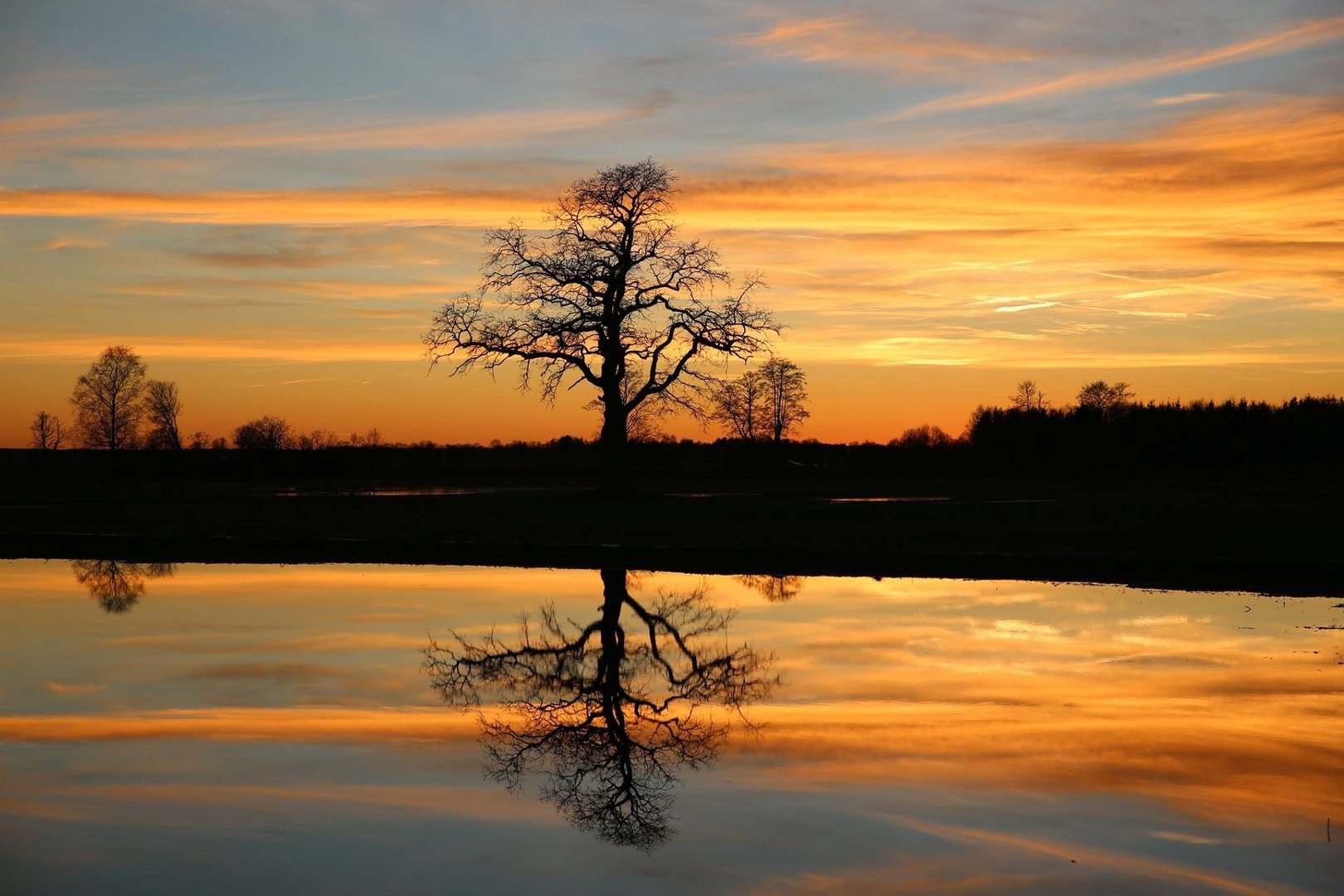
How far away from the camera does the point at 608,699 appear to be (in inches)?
488

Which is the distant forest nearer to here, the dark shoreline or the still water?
the dark shoreline

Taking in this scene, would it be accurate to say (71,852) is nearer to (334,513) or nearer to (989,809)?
(989,809)

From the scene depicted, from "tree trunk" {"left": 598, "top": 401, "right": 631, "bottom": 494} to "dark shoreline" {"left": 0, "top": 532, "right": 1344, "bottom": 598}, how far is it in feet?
81.7

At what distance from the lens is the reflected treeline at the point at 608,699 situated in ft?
29.5

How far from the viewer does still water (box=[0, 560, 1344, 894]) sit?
7.36 metres

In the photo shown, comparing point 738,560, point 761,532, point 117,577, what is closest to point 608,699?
point 117,577

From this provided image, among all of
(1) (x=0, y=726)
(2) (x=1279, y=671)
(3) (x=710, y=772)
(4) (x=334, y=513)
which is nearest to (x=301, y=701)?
(1) (x=0, y=726)

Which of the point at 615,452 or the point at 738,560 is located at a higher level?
the point at 615,452

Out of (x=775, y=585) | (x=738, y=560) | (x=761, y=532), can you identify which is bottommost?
(x=775, y=585)

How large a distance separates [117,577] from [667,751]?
17.3 m

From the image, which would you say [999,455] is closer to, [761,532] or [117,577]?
[761,532]

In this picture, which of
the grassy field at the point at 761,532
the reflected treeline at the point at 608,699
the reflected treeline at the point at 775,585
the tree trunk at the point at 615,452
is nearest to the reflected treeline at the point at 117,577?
the grassy field at the point at 761,532

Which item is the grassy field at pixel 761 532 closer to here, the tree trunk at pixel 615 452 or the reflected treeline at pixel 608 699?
the tree trunk at pixel 615 452

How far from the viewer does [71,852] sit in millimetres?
7406
